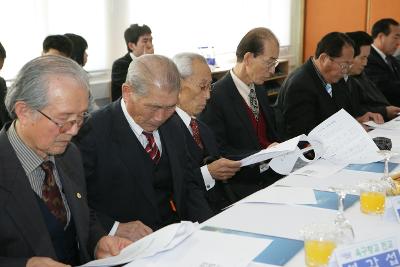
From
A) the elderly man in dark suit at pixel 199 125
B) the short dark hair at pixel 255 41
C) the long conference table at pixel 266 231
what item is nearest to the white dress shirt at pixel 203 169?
the elderly man in dark suit at pixel 199 125

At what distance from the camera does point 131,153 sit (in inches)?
90.2

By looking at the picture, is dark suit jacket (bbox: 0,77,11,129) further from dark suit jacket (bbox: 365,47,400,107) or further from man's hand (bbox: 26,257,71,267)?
dark suit jacket (bbox: 365,47,400,107)

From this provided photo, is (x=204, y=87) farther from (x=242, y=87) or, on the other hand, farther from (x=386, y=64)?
(x=386, y=64)

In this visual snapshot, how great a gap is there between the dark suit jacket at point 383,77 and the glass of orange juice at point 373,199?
3.93 m

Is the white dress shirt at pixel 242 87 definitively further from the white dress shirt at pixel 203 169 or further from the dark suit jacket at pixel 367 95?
the dark suit jacket at pixel 367 95

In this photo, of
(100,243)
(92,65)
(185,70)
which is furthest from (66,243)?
(92,65)

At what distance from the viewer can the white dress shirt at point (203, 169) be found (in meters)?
2.77

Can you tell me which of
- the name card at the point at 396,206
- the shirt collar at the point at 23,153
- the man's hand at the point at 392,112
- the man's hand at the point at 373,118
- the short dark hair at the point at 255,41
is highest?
the short dark hair at the point at 255,41

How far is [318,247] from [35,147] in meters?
0.99

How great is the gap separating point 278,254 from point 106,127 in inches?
41.9

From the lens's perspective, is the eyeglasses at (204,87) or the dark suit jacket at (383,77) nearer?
the eyeglasses at (204,87)

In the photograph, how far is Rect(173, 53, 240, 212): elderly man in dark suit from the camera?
2.75 meters

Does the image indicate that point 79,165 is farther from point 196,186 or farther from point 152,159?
point 196,186

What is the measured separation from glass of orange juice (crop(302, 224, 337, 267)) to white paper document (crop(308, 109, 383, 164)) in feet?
4.08
